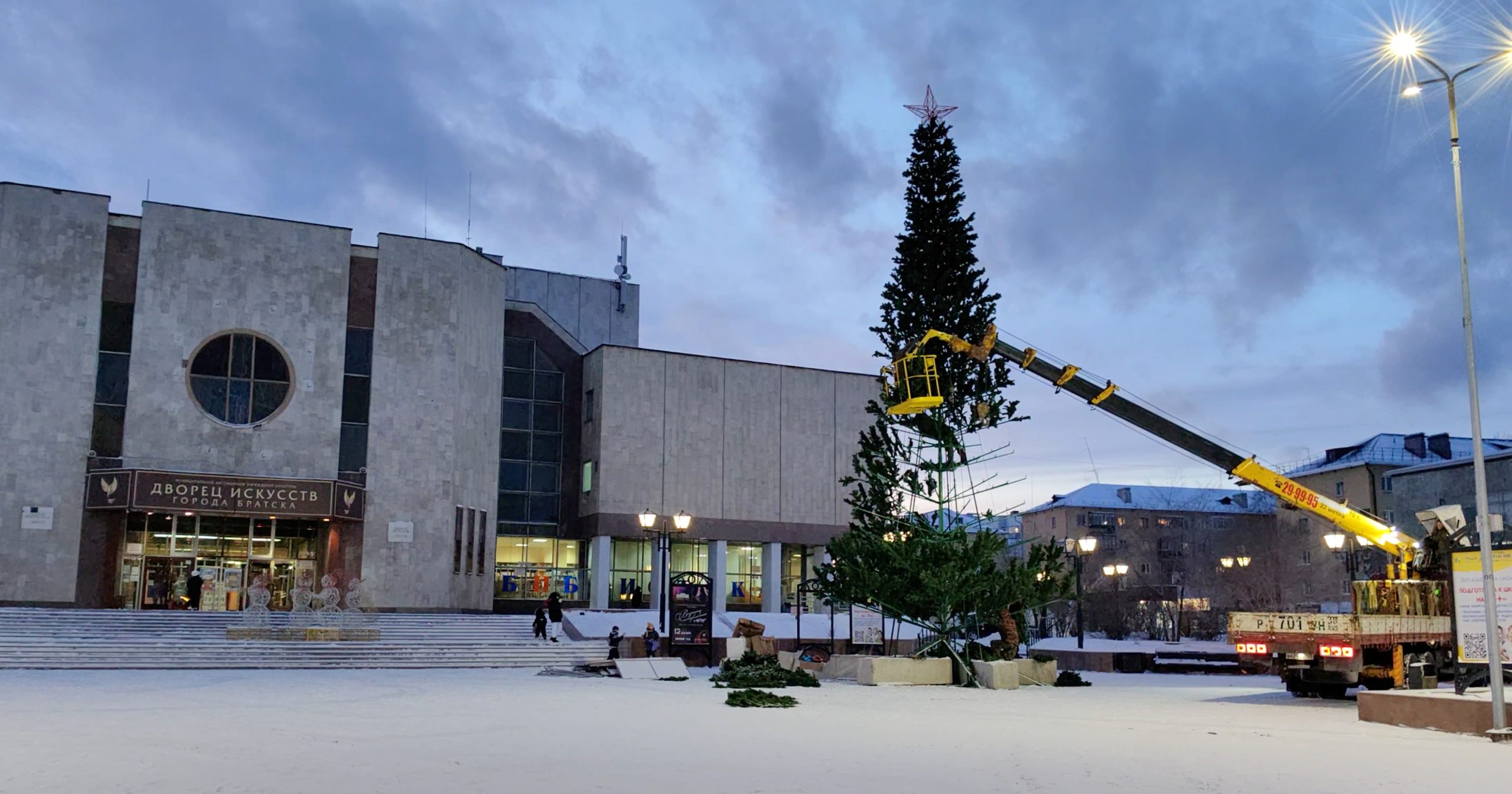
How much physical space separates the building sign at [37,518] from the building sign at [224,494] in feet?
4.15

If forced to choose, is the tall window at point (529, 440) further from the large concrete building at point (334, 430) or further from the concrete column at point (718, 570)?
the concrete column at point (718, 570)

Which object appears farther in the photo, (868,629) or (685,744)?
(868,629)

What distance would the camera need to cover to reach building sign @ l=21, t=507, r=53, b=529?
4378 cm

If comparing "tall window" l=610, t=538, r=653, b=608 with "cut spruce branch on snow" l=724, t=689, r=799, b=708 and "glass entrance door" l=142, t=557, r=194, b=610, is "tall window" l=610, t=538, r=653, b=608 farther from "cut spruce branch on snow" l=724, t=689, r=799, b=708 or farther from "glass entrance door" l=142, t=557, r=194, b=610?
"cut spruce branch on snow" l=724, t=689, r=799, b=708

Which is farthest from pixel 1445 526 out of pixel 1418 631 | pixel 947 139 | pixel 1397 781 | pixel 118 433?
pixel 118 433

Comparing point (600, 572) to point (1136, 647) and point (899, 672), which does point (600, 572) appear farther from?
point (899, 672)

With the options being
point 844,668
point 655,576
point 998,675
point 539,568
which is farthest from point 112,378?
point 998,675

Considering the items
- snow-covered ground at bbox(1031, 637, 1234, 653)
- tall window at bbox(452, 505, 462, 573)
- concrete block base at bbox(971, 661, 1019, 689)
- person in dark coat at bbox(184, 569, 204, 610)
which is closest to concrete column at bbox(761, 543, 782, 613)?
snow-covered ground at bbox(1031, 637, 1234, 653)

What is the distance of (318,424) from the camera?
4869 centimetres

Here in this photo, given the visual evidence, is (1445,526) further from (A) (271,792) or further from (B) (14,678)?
(B) (14,678)

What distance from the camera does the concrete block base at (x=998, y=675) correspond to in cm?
2861

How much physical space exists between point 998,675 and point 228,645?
22.6m

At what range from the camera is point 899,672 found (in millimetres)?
29188

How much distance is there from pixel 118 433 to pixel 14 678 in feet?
67.2
